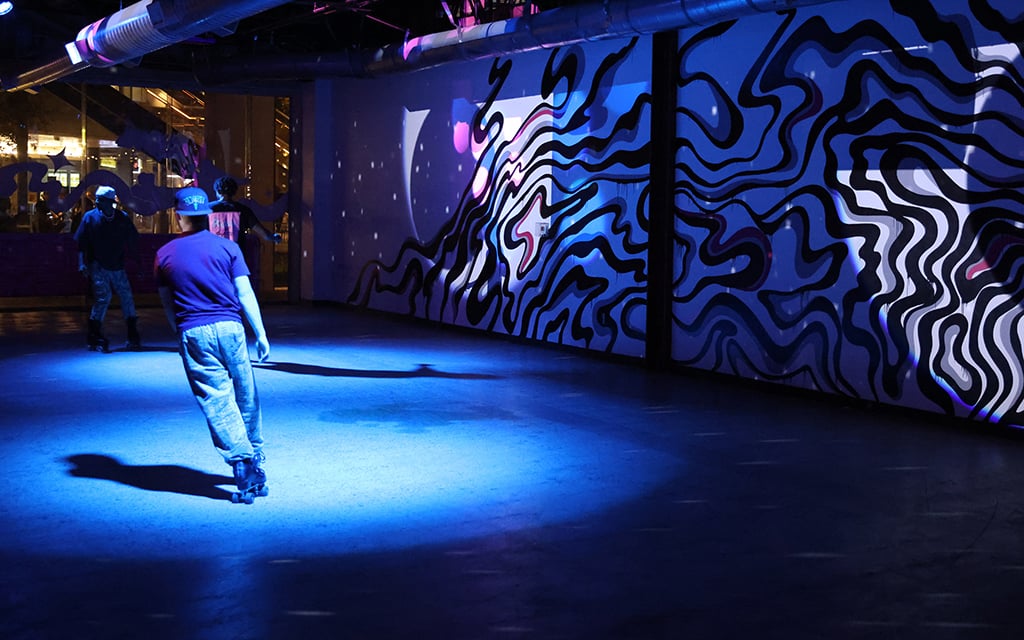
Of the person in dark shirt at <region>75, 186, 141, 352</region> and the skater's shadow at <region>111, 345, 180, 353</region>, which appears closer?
the person in dark shirt at <region>75, 186, 141, 352</region>

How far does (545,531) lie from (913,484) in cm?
225

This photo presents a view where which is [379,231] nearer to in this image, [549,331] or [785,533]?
[549,331]

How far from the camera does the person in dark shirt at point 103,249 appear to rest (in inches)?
415

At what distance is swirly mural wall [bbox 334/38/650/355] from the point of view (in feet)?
34.9

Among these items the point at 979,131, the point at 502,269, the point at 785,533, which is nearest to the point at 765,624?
the point at 785,533

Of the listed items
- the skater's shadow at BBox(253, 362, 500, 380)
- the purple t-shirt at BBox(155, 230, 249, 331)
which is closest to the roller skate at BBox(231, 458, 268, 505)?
the purple t-shirt at BBox(155, 230, 249, 331)

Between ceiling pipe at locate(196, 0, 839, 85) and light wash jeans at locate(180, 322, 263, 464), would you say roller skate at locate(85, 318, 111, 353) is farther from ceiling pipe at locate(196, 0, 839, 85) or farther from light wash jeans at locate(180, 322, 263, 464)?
light wash jeans at locate(180, 322, 263, 464)

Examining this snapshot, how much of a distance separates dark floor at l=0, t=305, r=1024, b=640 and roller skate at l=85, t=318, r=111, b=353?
176cm

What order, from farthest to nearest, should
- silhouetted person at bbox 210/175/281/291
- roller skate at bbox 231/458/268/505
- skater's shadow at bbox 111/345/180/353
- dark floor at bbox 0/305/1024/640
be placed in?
skater's shadow at bbox 111/345/180/353 → silhouetted person at bbox 210/175/281/291 → roller skate at bbox 231/458/268/505 → dark floor at bbox 0/305/1024/640

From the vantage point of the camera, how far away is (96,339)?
1090cm

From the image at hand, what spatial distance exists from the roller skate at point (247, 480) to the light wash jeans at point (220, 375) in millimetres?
44

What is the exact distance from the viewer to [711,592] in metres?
4.17

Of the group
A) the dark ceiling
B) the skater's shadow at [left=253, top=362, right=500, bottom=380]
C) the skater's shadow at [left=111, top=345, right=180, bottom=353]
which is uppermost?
the dark ceiling

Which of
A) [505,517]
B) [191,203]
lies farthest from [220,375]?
[505,517]
